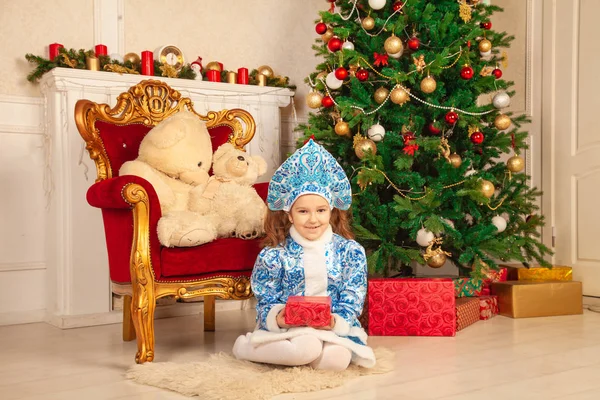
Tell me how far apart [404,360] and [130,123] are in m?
1.77

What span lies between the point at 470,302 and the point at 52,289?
7.78 feet

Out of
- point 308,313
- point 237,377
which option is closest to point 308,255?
point 308,313

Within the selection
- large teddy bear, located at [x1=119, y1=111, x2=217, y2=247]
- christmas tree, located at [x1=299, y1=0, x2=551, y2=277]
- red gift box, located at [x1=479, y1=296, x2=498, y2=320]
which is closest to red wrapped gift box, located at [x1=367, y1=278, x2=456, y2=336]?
christmas tree, located at [x1=299, y1=0, x2=551, y2=277]

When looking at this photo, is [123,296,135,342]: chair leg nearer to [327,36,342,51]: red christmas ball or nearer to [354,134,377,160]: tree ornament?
[354,134,377,160]: tree ornament

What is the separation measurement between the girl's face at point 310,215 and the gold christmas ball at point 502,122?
153 cm

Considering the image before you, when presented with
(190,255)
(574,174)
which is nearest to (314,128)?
(190,255)

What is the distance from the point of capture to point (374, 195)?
364 centimetres

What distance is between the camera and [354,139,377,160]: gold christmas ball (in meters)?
3.56

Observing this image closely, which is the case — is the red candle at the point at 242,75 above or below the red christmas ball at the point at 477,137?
above

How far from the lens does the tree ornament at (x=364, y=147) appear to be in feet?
11.7

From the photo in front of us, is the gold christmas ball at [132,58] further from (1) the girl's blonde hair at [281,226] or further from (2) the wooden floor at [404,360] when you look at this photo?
(1) the girl's blonde hair at [281,226]

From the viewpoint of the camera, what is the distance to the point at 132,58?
4.01 metres

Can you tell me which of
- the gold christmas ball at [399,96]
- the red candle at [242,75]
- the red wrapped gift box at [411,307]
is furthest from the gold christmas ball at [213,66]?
the red wrapped gift box at [411,307]

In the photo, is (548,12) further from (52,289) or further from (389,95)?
(52,289)
